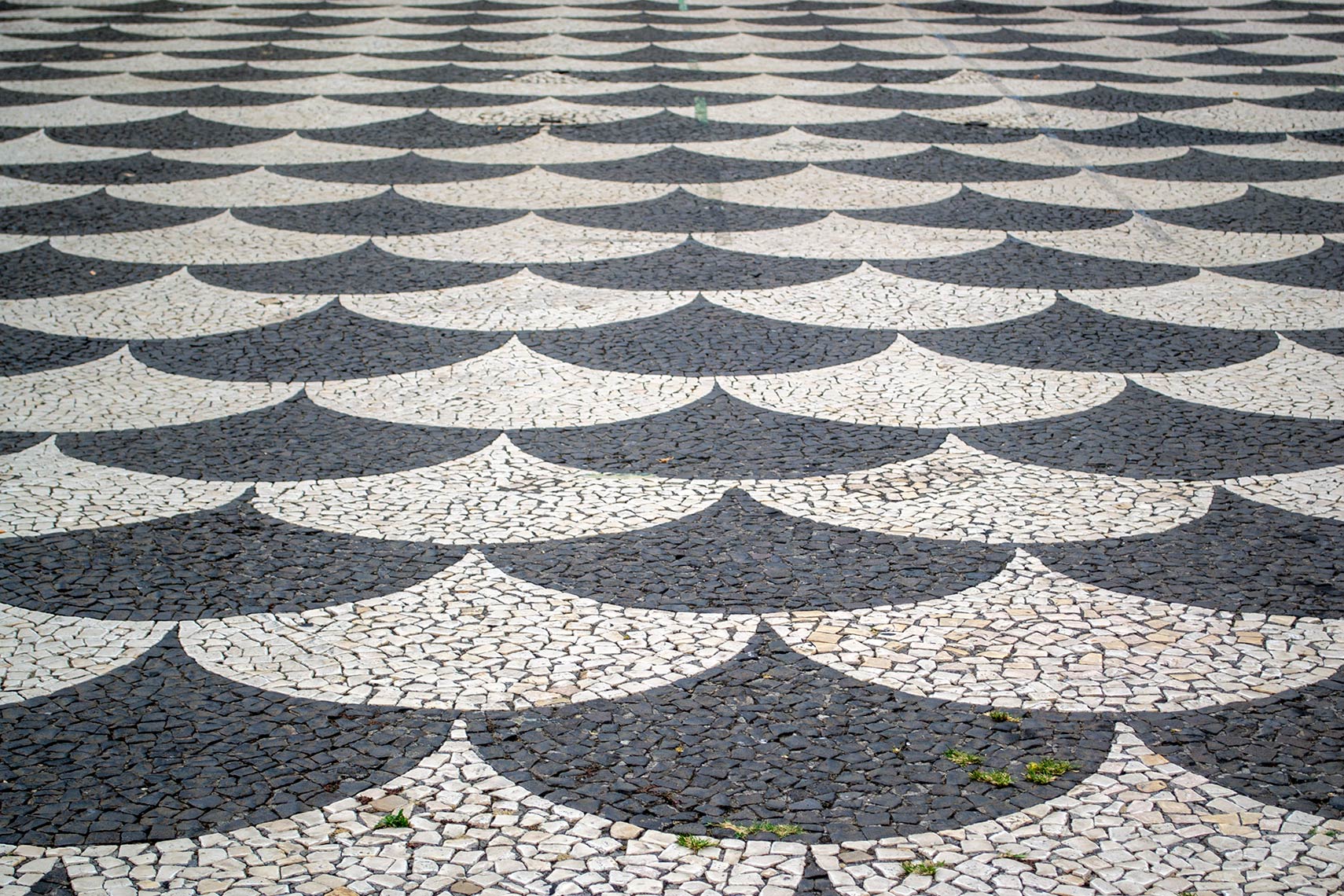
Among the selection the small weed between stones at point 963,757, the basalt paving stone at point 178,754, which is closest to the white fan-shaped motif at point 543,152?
the basalt paving stone at point 178,754

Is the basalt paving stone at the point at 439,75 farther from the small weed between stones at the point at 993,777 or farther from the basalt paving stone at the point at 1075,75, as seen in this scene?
the small weed between stones at the point at 993,777

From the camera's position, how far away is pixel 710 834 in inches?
56.8

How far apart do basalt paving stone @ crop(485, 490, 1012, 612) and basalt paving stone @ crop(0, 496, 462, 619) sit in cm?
17

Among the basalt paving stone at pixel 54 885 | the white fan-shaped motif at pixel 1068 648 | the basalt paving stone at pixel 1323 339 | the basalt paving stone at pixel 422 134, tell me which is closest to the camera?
the basalt paving stone at pixel 54 885

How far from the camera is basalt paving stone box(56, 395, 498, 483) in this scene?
230cm

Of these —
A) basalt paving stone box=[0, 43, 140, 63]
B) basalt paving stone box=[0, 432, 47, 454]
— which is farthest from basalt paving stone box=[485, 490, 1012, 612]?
basalt paving stone box=[0, 43, 140, 63]

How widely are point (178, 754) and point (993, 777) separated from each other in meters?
0.90

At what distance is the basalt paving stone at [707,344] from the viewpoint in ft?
9.02

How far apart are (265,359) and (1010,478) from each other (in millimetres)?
1465

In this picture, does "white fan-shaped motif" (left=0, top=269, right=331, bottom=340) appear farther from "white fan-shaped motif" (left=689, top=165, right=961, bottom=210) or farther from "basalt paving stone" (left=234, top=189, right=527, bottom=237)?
"white fan-shaped motif" (left=689, top=165, right=961, bottom=210)

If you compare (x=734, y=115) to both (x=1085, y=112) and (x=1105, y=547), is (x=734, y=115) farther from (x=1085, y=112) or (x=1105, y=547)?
(x=1105, y=547)

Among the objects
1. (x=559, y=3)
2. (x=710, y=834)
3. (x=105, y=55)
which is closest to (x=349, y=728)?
(x=710, y=834)

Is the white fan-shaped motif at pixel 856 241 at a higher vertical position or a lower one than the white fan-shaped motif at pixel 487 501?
higher

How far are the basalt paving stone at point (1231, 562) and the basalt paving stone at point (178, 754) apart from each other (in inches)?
38.0
